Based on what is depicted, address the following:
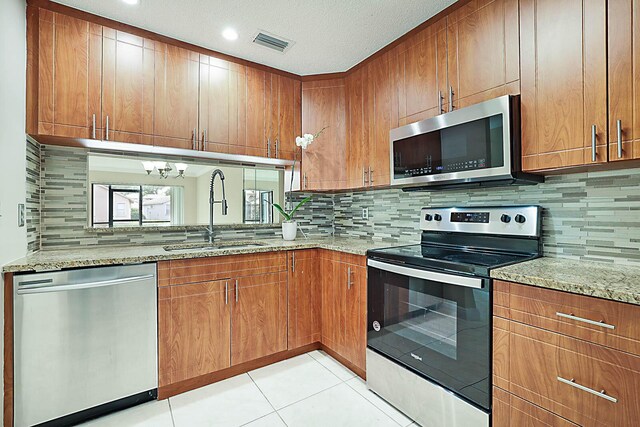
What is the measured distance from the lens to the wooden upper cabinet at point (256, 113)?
259 centimetres

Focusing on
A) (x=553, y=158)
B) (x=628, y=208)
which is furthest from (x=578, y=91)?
(x=628, y=208)

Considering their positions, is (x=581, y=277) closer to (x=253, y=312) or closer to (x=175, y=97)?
(x=253, y=312)

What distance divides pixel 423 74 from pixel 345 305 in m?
1.70

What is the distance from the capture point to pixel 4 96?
1554 mm

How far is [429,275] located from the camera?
162 cm

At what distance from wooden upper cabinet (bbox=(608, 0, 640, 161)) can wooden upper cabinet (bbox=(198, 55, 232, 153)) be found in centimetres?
229

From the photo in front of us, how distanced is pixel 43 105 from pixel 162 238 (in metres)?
1.13

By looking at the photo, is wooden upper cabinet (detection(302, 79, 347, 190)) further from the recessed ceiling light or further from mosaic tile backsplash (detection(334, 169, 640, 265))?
mosaic tile backsplash (detection(334, 169, 640, 265))

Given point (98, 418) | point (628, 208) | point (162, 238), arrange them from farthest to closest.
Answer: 1. point (162, 238)
2. point (98, 418)
3. point (628, 208)

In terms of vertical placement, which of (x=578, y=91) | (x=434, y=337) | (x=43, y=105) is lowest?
(x=434, y=337)

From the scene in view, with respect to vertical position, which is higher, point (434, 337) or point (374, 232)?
point (374, 232)

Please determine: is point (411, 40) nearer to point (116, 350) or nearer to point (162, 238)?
point (162, 238)

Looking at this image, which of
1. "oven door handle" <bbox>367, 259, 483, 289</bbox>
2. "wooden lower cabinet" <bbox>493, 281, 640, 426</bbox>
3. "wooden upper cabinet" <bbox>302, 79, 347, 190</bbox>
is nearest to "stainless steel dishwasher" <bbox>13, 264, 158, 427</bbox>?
"oven door handle" <bbox>367, 259, 483, 289</bbox>

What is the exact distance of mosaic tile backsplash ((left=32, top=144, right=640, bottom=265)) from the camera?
1.51 m
